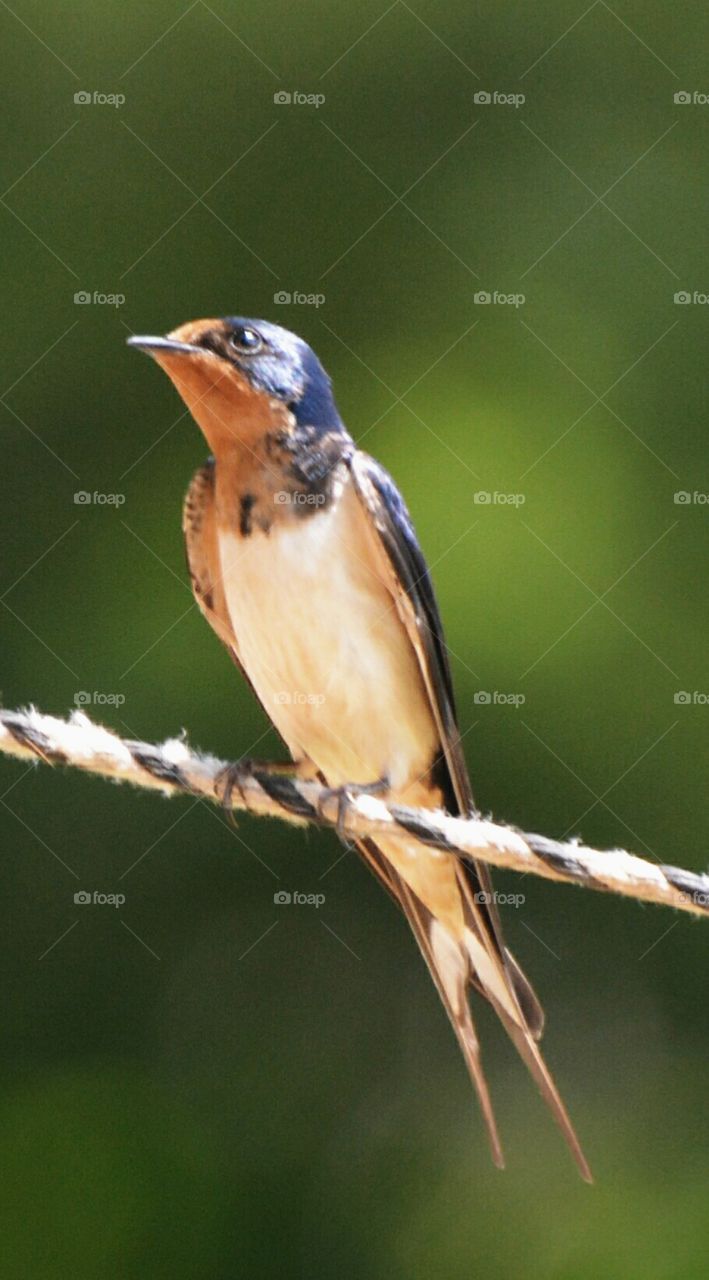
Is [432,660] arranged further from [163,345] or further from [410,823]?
[410,823]

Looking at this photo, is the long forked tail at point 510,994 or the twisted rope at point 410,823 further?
the long forked tail at point 510,994

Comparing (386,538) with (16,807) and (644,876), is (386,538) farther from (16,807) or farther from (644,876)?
(16,807)

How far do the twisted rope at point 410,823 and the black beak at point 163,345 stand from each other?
0.49 meters

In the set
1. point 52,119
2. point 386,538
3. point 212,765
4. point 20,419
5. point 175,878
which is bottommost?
point 212,765

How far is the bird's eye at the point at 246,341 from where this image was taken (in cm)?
183

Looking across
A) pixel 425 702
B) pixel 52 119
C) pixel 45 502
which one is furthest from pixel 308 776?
pixel 52 119

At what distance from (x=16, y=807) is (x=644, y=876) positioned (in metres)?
1.64

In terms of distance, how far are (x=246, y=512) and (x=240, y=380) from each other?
0.46 feet

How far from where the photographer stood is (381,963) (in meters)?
2.77
